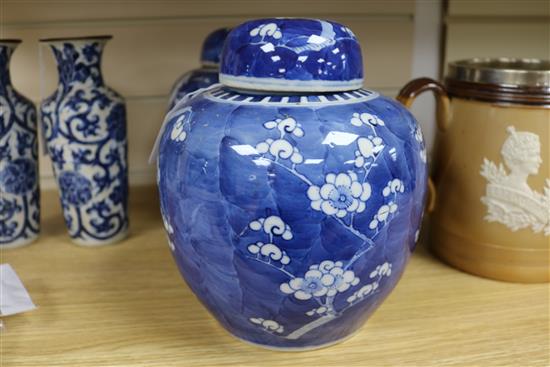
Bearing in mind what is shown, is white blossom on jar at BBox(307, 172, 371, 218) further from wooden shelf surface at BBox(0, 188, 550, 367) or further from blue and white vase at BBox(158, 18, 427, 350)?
wooden shelf surface at BBox(0, 188, 550, 367)

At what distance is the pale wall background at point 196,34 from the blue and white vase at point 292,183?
456mm

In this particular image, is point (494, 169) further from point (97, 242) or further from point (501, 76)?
point (97, 242)

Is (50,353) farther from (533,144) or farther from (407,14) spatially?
(407,14)

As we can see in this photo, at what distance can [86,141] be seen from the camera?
0.79m

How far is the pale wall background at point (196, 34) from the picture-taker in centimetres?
94

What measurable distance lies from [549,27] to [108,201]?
2.70ft

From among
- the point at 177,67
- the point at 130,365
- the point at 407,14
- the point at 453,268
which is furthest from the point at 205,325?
the point at 407,14

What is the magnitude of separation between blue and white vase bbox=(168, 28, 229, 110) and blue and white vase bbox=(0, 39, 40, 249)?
21 cm

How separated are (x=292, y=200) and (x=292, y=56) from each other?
0.43 feet

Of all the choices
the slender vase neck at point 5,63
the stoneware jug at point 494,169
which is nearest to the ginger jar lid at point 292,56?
the stoneware jug at point 494,169

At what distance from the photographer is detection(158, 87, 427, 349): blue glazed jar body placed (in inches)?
18.8

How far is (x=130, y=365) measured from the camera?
0.56 metres

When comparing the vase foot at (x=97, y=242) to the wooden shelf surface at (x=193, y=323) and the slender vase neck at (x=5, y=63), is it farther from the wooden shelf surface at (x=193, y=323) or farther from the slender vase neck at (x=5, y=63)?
the slender vase neck at (x=5, y=63)

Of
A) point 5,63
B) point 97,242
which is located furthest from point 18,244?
point 5,63
